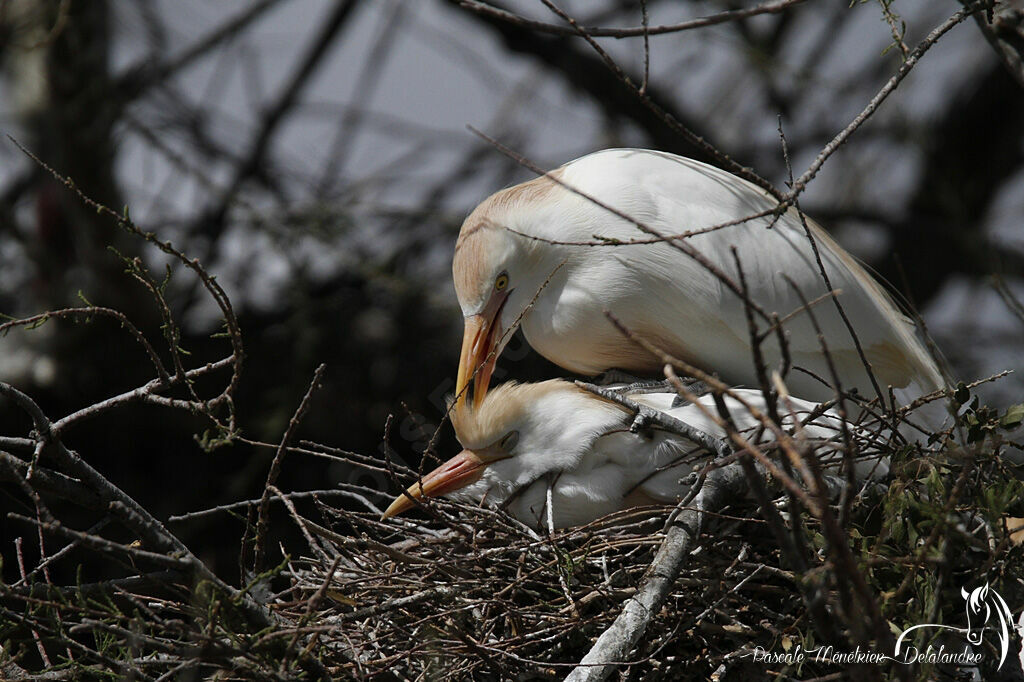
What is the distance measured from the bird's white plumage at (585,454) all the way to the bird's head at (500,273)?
250 millimetres

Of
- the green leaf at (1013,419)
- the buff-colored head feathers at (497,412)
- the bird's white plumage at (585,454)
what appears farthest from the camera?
the buff-colored head feathers at (497,412)

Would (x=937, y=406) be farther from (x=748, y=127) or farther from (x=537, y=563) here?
(x=748, y=127)

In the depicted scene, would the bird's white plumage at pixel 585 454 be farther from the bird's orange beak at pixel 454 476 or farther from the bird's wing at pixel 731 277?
the bird's wing at pixel 731 277

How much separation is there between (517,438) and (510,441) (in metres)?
0.02

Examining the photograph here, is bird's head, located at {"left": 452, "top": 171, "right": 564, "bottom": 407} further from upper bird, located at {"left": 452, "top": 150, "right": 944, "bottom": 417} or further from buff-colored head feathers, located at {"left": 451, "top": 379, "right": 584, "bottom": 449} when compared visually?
buff-colored head feathers, located at {"left": 451, "top": 379, "right": 584, "bottom": 449}

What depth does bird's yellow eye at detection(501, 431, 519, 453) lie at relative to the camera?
6.77 ft

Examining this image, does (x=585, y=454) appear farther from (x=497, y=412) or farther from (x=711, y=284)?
(x=711, y=284)

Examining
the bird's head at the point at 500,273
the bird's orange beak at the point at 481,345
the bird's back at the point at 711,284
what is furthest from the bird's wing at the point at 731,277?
the bird's orange beak at the point at 481,345

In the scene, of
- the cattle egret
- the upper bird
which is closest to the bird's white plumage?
the cattle egret

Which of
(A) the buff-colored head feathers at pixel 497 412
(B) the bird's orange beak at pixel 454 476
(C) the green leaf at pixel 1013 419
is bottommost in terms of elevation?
(B) the bird's orange beak at pixel 454 476

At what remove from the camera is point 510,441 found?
6.79 ft

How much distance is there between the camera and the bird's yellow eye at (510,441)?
206 centimetres

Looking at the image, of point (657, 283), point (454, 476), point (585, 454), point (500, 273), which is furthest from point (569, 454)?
point (500, 273)

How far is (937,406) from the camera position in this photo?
226 centimetres
